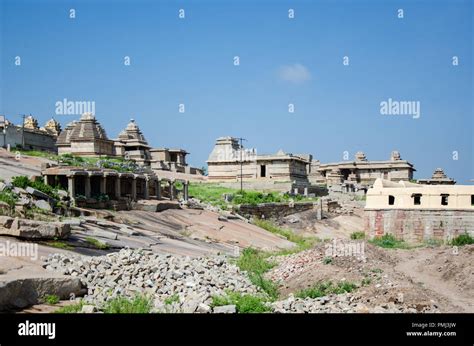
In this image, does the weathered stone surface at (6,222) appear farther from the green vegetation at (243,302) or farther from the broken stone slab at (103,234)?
the green vegetation at (243,302)

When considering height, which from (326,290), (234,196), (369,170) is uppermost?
(369,170)

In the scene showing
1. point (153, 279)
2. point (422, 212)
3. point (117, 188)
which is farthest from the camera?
point (117, 188)

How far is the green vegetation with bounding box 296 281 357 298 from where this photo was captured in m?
16.9

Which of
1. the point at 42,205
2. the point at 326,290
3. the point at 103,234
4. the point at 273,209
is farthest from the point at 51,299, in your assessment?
the point at 273,209

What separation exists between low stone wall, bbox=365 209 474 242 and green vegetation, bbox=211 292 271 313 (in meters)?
14.1

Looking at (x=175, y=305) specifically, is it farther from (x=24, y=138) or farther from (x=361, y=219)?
(x=24, y=138)

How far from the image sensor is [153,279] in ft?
A: 54.9

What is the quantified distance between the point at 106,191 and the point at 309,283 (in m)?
17.9

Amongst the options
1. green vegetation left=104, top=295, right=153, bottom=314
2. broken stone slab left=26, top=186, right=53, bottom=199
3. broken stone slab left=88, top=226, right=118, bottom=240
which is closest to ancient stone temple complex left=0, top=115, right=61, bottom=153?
broken stone slab left=26, top=186, right=53, bottom=199

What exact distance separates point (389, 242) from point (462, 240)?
314cm

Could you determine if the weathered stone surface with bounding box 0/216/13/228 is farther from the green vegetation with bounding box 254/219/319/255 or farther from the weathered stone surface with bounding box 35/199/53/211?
the green vegetation with bounding box 254/219/319/255

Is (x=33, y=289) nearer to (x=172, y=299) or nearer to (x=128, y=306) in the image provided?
(x=128, y=306)

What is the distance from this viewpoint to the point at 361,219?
147 ft
